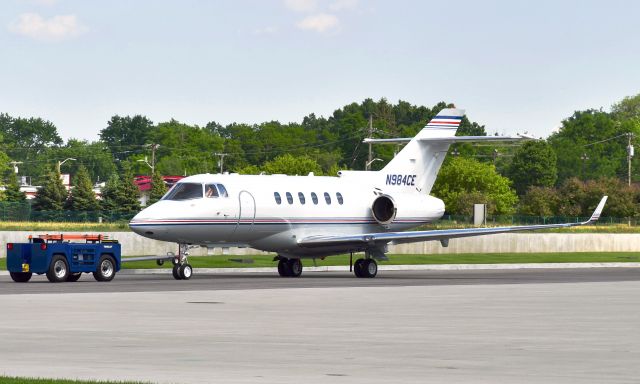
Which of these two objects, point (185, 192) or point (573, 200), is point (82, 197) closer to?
point (573, 200)

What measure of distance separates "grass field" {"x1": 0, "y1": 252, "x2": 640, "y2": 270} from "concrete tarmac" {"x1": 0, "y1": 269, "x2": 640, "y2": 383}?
16.8 meters

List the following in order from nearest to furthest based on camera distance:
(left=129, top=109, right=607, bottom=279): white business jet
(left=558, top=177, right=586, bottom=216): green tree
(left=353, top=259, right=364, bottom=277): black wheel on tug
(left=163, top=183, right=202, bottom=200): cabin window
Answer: (left=129, top=109, right=607, bottom=279): white business jet
(left=163, top=183, right=202, bottom=200): cabin window
(left=353, top=259, right=364, bottom=277): black wheel on tug
(left=558, top=177, right=586, bottom=216): green tree

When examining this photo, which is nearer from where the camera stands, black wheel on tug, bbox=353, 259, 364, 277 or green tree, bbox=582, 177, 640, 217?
black wheel on tug, bbox=353, 259, 364, 277

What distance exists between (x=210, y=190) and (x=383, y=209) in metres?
8.03

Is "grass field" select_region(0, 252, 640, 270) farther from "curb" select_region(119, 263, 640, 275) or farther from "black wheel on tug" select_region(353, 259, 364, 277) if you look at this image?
"black wheel on tug" select_region(353, 259, 364, 277)

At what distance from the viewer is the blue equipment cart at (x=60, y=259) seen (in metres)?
39.4

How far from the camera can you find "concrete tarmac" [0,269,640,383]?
16.3 m

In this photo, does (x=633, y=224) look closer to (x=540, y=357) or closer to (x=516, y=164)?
(x=516, y=164)

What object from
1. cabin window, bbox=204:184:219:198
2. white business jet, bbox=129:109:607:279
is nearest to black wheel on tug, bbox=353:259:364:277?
white business jet, bbox=129:109:607:279

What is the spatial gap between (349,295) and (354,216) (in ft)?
50.4

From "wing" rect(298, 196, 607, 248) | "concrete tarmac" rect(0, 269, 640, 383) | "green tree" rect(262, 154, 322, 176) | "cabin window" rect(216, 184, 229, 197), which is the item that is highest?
"green tree" rect(262, 154, 322, 176)

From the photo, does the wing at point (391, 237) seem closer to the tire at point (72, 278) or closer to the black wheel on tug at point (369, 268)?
the black wheel on tug at point (369, 268)

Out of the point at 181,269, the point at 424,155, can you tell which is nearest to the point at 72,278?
the point at 181,269

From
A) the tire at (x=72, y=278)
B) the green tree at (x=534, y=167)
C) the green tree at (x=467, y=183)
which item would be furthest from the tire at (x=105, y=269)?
the green tree at (x=534, y=167)
